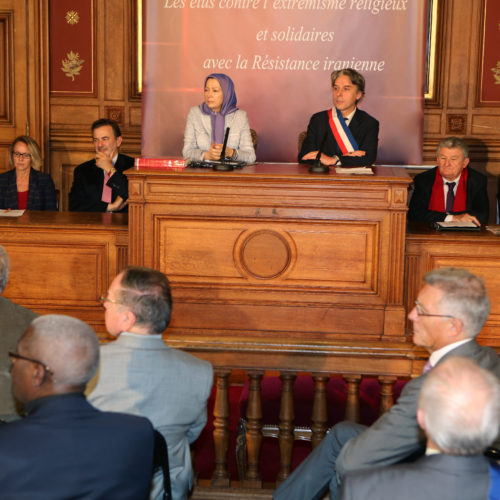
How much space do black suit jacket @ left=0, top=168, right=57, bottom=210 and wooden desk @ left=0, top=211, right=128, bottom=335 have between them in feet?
3.24

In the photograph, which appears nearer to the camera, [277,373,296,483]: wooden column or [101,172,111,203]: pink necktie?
→ [277,373,296,483]: wooden column

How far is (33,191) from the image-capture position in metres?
5.38

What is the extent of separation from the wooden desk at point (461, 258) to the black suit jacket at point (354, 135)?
2.15 ft

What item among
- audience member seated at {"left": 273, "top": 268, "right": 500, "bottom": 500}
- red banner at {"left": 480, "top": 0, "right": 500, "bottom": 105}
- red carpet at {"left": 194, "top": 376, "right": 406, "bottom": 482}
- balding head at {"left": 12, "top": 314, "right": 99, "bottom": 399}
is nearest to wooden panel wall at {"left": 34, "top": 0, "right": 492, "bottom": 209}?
red banner at {"left": 480, "top": 0, "right": 500, "bottom": 105}

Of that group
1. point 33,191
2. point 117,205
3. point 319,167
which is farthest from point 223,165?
point 33,191

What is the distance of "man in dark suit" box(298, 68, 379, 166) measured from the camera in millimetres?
4754

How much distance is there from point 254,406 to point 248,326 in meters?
0.87

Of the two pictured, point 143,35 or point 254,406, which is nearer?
point 254,406

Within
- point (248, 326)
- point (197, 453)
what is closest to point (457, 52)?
point (248, 326)

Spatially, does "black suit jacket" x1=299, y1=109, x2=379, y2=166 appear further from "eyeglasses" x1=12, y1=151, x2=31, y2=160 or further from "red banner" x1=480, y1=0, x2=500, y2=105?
"red banner" x1=480, y1=0, x2=500, y2=105

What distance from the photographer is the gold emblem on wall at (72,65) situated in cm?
674

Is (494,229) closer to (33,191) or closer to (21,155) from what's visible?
(33,191)

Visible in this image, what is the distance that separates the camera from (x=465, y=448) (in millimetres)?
1830

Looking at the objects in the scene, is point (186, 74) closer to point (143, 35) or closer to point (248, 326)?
point (143, 35)
